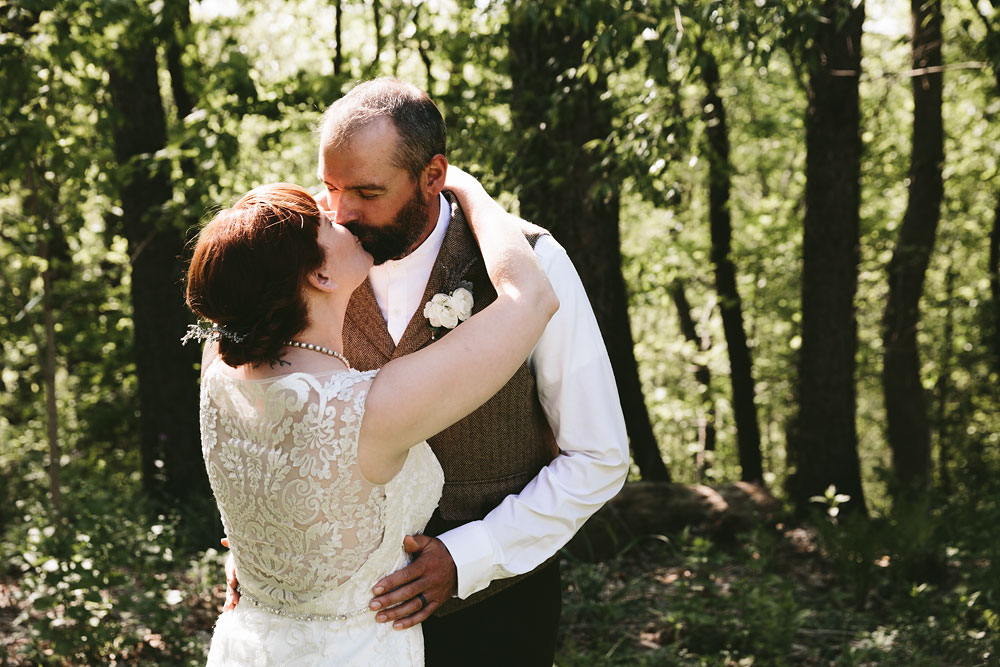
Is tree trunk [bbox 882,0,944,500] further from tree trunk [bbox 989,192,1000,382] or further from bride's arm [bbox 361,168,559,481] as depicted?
bride's arm [bbox 361,168,559,481]

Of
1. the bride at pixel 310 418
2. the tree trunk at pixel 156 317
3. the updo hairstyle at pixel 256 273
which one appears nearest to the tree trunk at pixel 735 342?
the tree trunk at pixel 156 317

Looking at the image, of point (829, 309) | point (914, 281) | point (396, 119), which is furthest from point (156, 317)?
point (914, 281)

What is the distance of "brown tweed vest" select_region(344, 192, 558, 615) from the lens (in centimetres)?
210

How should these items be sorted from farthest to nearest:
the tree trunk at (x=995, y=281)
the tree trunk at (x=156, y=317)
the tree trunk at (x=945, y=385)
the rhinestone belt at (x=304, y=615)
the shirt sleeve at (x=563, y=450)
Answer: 1. the tree trunk at (x=945, y=385)
2. the tree trunk at (x=995, y=281)
3. the tree trunk at (x=156, y=317)
4. the shirt sleeve at (x=563, y=450)
5. the rhinestone belt at (x=304, y=615)

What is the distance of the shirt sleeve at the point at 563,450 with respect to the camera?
2.02 metres

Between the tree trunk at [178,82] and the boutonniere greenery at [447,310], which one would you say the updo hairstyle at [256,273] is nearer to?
the boutonniere greenery at [447,310]

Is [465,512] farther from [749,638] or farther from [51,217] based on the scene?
[51,217]

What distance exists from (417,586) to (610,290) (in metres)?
3.53

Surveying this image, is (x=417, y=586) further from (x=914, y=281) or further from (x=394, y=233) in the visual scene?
(x=914, y=281)

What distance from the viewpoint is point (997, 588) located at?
414 cm

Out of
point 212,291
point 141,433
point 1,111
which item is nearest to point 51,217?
point 1,111

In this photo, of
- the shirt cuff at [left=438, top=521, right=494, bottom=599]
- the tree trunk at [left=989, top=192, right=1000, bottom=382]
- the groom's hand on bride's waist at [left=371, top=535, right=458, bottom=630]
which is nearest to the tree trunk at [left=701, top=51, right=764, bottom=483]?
the tree trunk at [left=989, top=192, right=1000, bottom=382]

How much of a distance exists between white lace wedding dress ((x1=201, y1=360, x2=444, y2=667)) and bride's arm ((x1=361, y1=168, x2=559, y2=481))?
0.18 feet

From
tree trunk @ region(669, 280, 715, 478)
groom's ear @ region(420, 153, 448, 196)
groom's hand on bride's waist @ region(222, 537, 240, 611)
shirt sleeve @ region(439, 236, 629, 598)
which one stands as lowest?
tree trunk @ region(669, 280, 715, 478)
